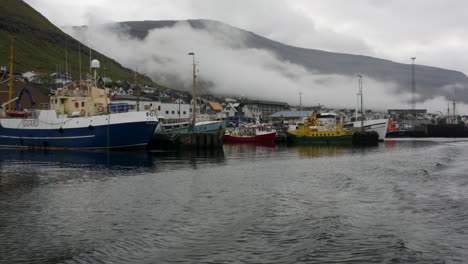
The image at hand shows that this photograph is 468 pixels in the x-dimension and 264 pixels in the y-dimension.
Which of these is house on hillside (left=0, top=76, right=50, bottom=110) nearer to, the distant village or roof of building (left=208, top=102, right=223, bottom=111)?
the distant village

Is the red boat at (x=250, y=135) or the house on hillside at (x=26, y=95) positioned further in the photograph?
the house on hillside at (x=26, y=95)

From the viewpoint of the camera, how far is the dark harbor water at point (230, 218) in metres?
11.6

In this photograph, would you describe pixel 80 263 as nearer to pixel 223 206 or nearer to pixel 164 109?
pixel 223 206

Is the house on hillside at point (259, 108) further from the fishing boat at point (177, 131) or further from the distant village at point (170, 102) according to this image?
the fishing boat at point (177, 131)

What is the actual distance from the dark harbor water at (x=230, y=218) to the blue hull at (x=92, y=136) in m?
19.2

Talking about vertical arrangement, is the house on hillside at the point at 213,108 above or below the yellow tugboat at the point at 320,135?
above

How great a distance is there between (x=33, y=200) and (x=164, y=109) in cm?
8674

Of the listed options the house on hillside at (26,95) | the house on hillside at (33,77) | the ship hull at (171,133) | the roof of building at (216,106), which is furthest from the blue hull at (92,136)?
the roof of building at (216,106)

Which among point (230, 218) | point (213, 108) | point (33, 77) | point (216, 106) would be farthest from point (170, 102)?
point (230, 218)

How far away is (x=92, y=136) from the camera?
48.0m

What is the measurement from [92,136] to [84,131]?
4.03ft

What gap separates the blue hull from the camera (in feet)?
156

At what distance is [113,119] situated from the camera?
46.8m

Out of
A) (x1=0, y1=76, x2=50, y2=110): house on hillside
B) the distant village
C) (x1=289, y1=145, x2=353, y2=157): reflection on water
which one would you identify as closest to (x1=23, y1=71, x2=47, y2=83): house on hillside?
the distant village
